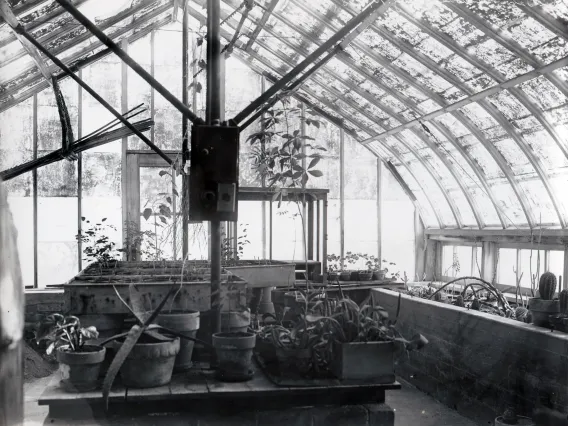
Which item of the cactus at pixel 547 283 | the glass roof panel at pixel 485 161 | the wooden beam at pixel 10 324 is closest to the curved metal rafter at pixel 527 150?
the glass roof panel at pixel 485 161

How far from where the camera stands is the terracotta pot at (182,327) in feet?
9.20

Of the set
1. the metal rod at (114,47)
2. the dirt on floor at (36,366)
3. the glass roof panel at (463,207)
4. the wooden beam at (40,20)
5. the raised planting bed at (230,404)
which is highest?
the wooden beam at (40,20)

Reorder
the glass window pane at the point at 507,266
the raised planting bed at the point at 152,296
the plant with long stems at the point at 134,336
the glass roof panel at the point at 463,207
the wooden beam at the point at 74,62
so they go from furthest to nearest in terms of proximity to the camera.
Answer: the glass roof panel at the point at 463,207
the glass window pane at the point at 507,266
the wooden beam at the point at 74,62
the raised planting bed at the point at 152,296
the plant with long stems at the point at 134,336

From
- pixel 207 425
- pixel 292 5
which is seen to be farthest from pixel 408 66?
pixel 207 425

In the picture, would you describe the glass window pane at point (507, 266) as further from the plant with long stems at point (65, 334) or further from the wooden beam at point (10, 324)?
the wooden beam at point (10, 324)

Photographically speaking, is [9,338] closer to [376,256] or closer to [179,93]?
[179,93]

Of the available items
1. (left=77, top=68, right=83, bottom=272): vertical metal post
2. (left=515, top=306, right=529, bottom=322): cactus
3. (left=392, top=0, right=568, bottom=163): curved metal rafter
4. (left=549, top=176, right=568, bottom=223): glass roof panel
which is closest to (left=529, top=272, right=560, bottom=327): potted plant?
(left=515, top=306, right=529, bottom=322): cactus

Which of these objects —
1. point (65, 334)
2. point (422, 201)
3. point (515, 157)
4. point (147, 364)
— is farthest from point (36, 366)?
point (422, 201)

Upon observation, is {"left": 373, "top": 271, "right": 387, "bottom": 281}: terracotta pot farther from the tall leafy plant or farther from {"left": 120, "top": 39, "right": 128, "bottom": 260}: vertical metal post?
the tall leafy plant

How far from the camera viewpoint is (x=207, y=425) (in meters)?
2.52

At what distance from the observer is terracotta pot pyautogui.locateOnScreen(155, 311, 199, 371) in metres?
2.80

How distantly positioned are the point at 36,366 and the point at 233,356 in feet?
15.4

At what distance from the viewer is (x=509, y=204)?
9.36 metres

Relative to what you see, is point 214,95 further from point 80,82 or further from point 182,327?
point 80,82
